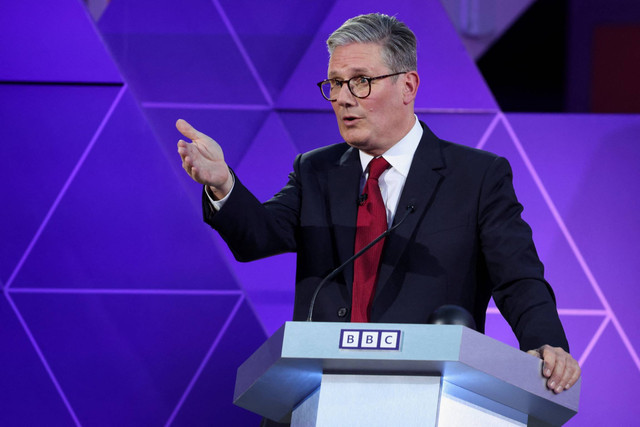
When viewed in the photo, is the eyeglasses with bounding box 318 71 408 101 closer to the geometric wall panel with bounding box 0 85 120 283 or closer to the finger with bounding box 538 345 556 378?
the finger with bounding box 538 345 556 378

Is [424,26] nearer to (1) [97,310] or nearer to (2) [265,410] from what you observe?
(1) [97,310]

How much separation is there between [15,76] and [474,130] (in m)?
1.70

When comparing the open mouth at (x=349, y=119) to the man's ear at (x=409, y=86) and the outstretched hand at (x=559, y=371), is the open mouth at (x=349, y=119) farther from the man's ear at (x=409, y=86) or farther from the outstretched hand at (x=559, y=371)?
the outstretched hand at (x=559, y=371)

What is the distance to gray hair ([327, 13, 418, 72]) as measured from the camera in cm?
210

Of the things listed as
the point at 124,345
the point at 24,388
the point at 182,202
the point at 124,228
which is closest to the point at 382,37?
the point at 182,202

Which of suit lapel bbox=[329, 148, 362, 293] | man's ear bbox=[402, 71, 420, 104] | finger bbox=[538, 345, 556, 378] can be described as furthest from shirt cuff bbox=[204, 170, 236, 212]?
finger bbox=[538, 345, 556, 378]

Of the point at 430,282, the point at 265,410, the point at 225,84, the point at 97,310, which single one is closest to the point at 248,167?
the point at 225,84

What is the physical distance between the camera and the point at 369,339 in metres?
1.33

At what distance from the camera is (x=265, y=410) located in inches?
63.9

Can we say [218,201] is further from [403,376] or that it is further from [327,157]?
[403,376]

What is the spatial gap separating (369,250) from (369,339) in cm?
65

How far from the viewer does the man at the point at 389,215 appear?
1.89 metres

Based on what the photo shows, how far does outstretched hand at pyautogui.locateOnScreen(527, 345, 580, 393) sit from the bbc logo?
0.90 ft

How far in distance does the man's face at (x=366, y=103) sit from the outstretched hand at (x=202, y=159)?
0.42m
